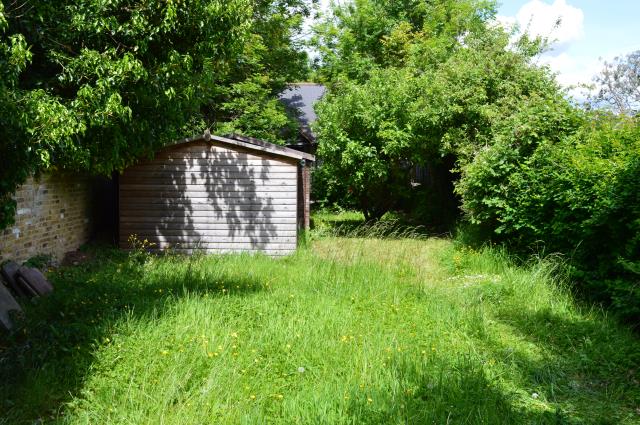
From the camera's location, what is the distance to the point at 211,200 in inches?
436

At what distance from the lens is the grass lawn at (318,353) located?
13.0 feet

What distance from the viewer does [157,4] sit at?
7.33m

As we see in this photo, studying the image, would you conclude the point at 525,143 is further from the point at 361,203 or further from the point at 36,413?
the point at 36,413

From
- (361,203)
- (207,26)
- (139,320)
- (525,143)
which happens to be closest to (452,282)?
(525,143)

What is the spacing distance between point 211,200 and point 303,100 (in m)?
15.1

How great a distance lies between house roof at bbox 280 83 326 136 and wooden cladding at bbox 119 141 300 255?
10859 millimetres

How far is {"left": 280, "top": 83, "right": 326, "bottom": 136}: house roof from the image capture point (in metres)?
22.8

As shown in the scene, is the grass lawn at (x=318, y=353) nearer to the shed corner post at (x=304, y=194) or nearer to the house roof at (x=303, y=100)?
the shed corner post at (x=304, y=194)

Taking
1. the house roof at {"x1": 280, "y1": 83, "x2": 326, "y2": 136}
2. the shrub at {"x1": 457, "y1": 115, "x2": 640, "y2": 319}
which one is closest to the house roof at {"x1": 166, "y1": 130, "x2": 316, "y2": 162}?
the shrub at {"x1": 457, "y1": 115, "x2": 640, "y2": 319}

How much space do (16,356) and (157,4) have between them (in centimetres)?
506

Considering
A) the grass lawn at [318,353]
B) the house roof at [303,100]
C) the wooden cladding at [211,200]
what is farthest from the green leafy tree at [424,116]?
the grass lawn at [318,353]

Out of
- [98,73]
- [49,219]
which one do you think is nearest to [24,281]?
[49,219]

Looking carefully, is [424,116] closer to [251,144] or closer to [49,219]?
[251,144]

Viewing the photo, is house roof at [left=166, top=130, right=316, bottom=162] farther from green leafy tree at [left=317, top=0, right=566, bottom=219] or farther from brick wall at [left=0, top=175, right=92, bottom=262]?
green leafy tree at [left=317, top=0, right=566, bottom=219]
